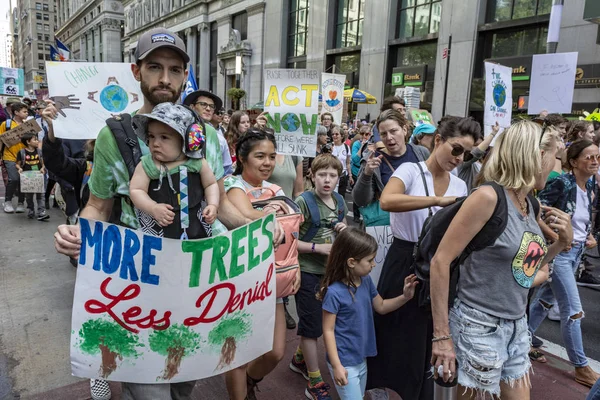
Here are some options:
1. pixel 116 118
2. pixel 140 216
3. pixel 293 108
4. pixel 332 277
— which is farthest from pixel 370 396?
pixel 293 108

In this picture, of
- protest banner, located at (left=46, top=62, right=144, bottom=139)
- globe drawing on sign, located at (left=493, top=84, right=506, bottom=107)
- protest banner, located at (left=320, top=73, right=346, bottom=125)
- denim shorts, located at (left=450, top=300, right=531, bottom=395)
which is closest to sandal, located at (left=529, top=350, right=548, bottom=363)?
denim shorts, located at (left=450, top=300, right=531, bottom=395)

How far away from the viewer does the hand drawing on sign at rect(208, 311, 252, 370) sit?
6.50 ft

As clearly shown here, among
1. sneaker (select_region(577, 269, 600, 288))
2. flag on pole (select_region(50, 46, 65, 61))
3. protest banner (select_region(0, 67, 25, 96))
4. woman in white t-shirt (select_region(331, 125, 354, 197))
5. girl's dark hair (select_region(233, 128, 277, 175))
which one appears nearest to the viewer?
girl's dark hair (select_region(233, 128, 277, 175))

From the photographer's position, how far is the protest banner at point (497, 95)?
17.0 feet

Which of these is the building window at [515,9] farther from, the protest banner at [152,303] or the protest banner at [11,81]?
the protest banner at [152,303]

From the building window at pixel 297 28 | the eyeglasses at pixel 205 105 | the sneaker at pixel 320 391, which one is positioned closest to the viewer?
the sneaker at pixel 320 391

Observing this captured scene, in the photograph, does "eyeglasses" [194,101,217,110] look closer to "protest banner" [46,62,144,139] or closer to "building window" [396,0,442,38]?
"protest banner" [46,62,144,139]

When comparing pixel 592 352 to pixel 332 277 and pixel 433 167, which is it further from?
pixel 332 277

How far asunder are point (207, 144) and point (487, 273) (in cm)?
148

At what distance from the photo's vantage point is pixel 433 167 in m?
3.02

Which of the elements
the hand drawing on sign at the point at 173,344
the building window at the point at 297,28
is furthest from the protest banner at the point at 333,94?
the building window at the point at 297,28

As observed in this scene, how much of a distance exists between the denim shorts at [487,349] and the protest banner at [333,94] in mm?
6766

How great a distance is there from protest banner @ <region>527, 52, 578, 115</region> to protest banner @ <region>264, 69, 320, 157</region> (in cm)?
374

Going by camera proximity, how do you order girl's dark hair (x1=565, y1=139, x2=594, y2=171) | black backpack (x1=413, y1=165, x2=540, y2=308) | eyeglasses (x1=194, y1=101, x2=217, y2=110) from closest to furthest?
black backpack (x1=413, y1=165, x2=540, y2=308) → girl's dark hair (x1=565, y1=139, x2=594, y2=171) → eyeglasses (x1=194, y1=101, x2=217, y2=110)
